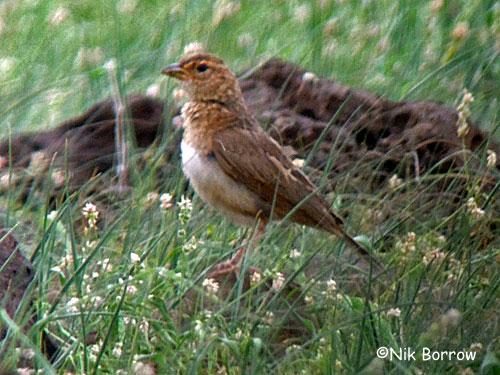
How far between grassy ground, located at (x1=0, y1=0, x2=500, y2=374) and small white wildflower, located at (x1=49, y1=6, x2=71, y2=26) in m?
0.03

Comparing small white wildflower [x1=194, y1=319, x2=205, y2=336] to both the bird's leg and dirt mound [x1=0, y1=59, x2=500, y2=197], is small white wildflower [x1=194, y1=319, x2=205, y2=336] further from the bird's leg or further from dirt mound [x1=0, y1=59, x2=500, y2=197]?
dirt mound [x1=0, y1=59, x2=500, y2=197]

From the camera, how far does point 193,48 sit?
7922 millimetres

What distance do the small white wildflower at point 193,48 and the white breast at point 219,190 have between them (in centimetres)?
121

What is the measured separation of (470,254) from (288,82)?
2416mm

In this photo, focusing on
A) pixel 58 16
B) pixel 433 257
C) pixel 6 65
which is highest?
pixel 433 257

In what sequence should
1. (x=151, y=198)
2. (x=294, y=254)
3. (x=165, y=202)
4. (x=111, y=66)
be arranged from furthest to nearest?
(x=111, y=66) → (x=151, y=198) → (x=165, y=202) → (x=294, y=254)

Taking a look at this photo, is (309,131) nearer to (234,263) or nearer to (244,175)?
(244,175)

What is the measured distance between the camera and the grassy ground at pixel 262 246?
513 cm

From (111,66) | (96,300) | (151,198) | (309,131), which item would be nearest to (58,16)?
(111,66)

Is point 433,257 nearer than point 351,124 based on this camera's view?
Yes

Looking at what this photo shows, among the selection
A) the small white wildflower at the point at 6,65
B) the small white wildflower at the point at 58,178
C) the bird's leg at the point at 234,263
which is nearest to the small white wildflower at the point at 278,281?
the bird's leg at the point at 234,263

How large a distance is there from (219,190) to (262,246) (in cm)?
43

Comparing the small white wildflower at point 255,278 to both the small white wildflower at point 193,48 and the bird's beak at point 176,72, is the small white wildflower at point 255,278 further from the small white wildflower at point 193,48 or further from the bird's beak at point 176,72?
the small white wildflower at point 193,48

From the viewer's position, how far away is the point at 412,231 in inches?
252
